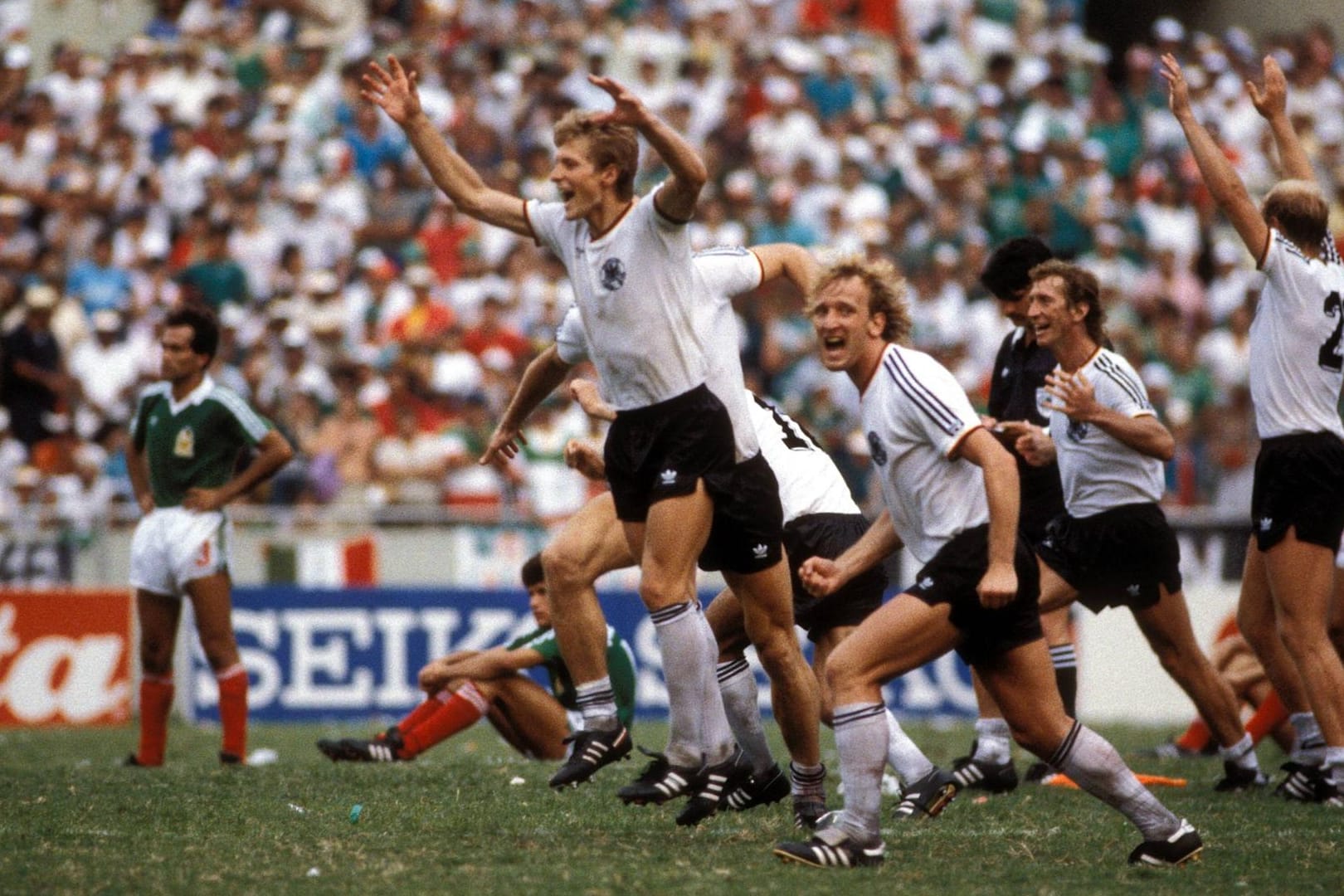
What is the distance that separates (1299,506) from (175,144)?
13.4 meters

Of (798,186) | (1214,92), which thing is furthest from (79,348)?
(1214,92)

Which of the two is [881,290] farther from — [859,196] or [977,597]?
[859,196]

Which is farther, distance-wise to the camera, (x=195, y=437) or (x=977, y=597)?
(x=195, y=437)

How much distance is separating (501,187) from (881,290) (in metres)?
12.4

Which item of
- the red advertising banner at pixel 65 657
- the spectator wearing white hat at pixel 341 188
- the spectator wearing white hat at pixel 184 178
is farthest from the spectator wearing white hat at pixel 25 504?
the spectator wearing white hat at pixel 341 188

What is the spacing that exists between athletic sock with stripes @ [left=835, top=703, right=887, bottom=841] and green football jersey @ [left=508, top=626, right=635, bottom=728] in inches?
149

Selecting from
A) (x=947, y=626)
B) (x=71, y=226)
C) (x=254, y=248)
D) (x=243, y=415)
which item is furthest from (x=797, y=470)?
(x=71, y=226)

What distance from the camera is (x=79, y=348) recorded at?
17125 millimetres

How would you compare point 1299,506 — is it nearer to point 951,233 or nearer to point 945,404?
point 945,404

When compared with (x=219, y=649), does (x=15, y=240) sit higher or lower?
higher

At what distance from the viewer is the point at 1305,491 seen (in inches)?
324

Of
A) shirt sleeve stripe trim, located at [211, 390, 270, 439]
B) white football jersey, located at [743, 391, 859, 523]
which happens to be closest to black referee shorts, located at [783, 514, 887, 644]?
white football jersey, located at [743, 391, 859, 523]

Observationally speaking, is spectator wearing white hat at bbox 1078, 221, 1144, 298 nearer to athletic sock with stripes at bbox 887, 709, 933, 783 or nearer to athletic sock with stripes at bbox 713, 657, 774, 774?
athletic sock with stripes at bbox 887, 709, 933, 783

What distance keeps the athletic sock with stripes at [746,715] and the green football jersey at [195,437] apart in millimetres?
3686
